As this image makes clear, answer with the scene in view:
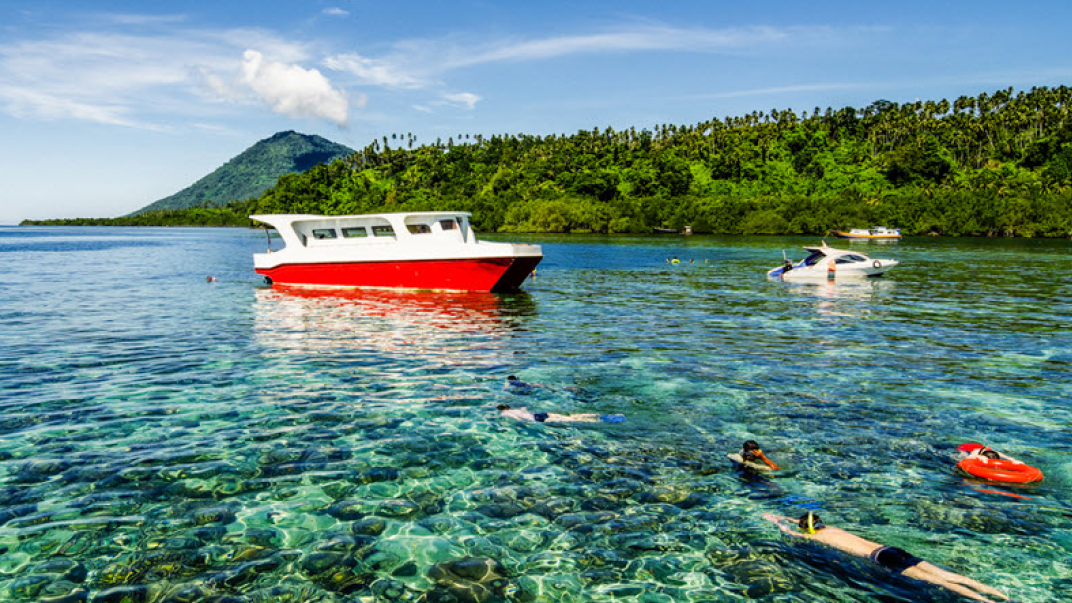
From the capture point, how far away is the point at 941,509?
8.90 metres

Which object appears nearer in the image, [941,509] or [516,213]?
[941,509]

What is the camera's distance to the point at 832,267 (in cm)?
4334

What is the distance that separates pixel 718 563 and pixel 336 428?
290 inches

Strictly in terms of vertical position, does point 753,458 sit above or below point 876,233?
below

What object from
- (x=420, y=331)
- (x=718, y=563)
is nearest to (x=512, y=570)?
(x=718, y=563)

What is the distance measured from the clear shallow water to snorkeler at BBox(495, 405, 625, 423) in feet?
0.96

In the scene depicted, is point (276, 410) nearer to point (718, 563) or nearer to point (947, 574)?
point (718, 563)

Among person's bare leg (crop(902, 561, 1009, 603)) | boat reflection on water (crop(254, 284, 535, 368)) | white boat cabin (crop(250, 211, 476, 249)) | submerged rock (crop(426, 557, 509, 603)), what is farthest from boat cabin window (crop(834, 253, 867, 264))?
submerged rock (crop(426, 557, 509, 603))

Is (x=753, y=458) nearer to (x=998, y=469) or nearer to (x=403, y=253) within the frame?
(x=998, y=469)

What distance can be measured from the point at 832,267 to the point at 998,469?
36138 millimetres

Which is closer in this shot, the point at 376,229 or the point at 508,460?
the point at 508,460

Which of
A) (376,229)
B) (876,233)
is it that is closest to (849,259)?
(376,229)

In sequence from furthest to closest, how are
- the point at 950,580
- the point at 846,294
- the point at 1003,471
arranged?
the point at 846,294 → the point at 1003,471 → the point at 950,580

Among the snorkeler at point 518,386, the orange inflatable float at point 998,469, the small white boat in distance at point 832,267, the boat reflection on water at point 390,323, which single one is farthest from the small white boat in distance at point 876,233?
the orange inflatable float at point 998,469
